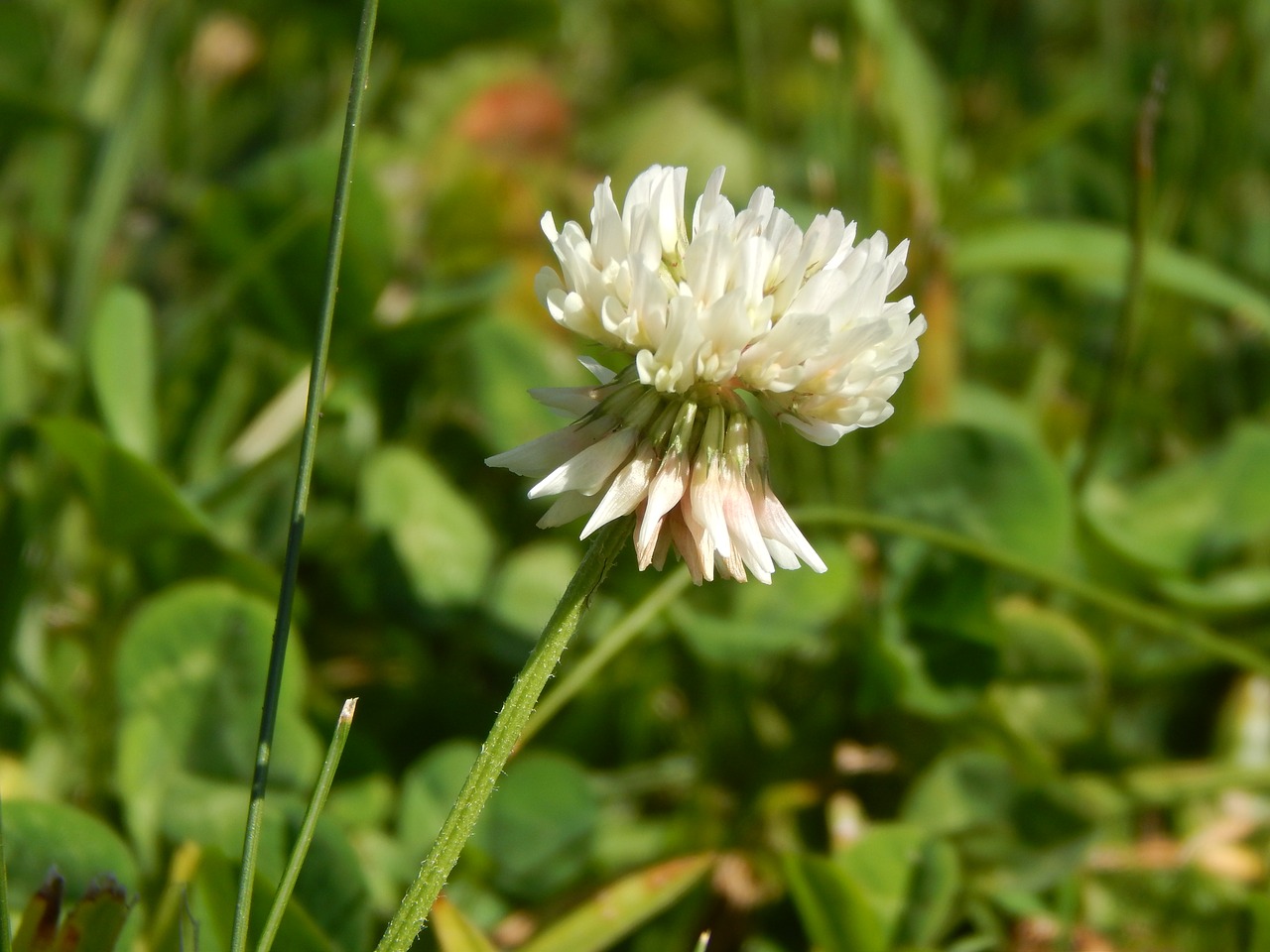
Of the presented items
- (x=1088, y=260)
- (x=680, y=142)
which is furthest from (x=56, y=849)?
(x=680, y=142)

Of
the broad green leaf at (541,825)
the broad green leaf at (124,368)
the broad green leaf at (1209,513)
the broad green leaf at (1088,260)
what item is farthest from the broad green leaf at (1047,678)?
the broad green leaf at (124,368)

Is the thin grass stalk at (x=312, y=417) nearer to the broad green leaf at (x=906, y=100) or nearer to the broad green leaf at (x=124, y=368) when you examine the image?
the broad green leaf at (x=124, y=368)

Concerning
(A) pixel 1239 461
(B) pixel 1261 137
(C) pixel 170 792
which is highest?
(B) pixel 1261 137

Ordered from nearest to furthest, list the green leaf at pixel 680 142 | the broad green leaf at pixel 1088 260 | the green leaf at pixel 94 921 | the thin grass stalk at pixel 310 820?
the thin grass stalk at pixel 310 820, the green leaf at pixel 94 921, the broad green leaf at pixel 1088 260, the green leaf at pixel 680 142

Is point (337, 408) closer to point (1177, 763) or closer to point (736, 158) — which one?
point (1177, 763)

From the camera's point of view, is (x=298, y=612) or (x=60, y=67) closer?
(x=298, y=612)

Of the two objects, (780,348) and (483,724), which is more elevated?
(780,348)

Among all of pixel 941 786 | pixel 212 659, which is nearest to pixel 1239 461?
pixel 941 786

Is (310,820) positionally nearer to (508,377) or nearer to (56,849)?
(56,849)
